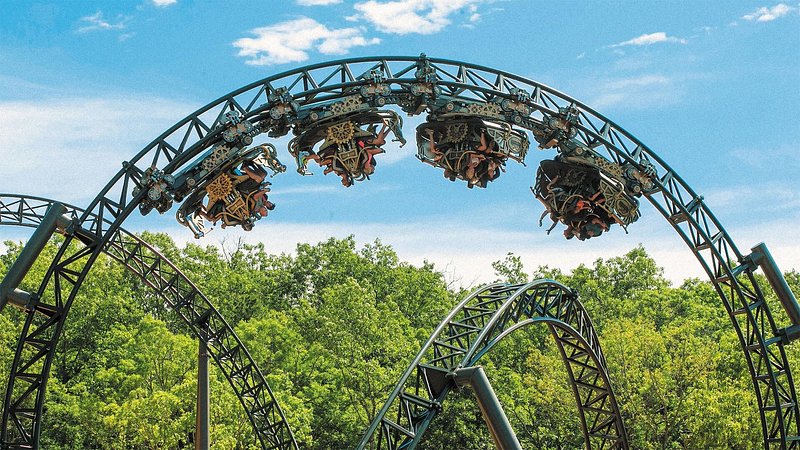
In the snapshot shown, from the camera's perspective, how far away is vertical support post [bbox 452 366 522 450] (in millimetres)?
13344

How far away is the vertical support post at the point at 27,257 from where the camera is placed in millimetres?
12531

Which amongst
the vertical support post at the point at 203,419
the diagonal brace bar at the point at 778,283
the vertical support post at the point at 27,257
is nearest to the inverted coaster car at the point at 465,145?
the diagonal brace bar at the point at 778,283

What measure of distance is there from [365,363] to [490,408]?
17813mm

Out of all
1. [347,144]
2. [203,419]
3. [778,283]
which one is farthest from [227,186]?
[778,283]

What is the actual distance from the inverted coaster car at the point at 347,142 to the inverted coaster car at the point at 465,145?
0.63m

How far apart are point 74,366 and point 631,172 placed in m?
25.7

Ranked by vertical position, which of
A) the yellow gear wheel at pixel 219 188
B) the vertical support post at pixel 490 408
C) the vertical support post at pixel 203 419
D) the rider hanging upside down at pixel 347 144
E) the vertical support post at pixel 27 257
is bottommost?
the vertical support post at pixel 490 408

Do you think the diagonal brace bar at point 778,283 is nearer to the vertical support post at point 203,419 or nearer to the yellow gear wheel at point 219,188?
the yellow gear wheel at point 219,188

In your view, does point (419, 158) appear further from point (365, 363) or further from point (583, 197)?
point (365, 363)

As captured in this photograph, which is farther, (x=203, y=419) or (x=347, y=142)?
(x=203, y=419)

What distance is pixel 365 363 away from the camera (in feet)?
102

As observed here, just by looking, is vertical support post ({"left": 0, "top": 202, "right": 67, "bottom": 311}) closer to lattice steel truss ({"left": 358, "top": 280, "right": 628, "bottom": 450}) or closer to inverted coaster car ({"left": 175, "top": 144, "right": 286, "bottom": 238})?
inverted coaster car ({"left": 175, "top": 144, "right": 286, "bottom": 238})

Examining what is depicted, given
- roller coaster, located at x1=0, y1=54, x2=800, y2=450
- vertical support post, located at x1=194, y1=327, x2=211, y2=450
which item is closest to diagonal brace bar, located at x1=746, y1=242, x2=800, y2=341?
roller coaster, located at x1=0, y1=54, x2=800, y2=450

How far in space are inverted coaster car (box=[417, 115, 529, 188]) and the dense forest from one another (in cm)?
1516
